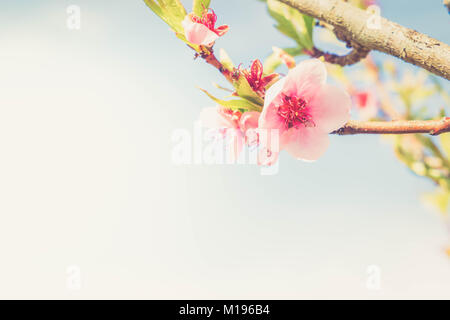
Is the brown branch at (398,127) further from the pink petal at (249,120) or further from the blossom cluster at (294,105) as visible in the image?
the pink petal at (249,120)

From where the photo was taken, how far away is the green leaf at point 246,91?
0.58 meters

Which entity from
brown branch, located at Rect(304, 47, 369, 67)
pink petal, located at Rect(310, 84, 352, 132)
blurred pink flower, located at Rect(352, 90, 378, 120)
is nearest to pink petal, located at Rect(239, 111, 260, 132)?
pink petal, located at Rect(310, 84, 352, 132)

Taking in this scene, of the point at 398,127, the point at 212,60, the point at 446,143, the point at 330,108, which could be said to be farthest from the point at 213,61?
the point at 446,143

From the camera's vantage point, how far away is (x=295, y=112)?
2.20 feet

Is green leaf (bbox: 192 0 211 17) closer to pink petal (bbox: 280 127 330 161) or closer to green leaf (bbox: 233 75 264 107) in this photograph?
green leaf (bbox: 233 75 264 107)

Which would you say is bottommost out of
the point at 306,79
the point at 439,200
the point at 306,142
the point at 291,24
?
the point at 439,200

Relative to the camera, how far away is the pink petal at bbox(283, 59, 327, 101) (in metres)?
0.61

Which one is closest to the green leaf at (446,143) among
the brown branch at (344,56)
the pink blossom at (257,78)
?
the brown branch at (344,56)

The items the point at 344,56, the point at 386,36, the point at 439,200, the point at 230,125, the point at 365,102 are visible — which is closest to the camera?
the point at 386,36

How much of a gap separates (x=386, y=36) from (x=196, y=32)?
292mm

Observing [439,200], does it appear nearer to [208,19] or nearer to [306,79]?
[306,79]

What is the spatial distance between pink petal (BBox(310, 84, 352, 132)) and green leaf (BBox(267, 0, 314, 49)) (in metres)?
0.33
